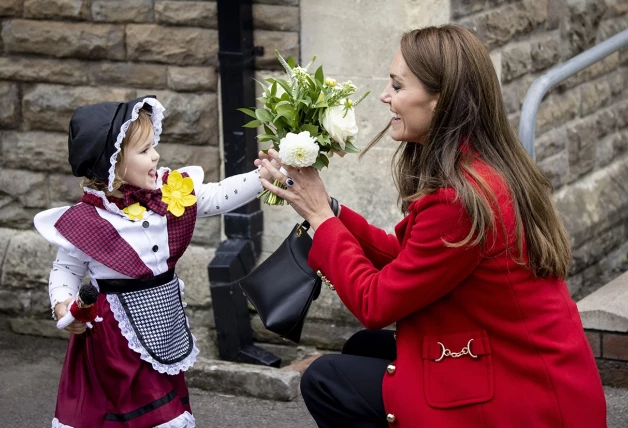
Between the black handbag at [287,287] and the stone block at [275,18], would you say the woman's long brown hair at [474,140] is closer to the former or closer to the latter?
the black handbag at [287,287]

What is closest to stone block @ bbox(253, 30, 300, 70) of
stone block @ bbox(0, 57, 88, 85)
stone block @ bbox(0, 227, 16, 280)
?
stone block @ bbox(0, 57, 88, 85)

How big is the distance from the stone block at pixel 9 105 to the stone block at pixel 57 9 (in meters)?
0.36

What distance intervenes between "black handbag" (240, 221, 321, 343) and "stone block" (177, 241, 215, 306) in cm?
178

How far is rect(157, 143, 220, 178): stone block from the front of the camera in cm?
516

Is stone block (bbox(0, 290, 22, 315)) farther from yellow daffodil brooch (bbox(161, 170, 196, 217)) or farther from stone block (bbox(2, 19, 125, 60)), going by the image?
yellow daffodil brooch (bbox(161, 170, 196, 217))

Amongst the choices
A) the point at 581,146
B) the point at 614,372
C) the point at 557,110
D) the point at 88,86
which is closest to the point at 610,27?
the point at 581,146

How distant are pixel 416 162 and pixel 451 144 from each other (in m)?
0.26

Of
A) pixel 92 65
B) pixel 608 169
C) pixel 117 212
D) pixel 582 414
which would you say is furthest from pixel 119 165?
pixel 608 169

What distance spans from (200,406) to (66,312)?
4.74 feet

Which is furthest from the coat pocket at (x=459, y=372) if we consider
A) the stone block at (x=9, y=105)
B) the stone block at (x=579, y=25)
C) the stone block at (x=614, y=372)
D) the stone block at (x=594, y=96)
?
the stone block at (x=594, y=96)

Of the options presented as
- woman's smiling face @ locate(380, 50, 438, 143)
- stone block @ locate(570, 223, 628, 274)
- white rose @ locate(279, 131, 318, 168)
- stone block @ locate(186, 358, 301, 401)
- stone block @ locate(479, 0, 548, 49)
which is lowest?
stone block @ locate(186, 358, 301, 401)

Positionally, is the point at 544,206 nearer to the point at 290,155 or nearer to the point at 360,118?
the point at 290,155

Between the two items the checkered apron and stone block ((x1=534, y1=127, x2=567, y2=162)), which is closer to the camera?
the checkered apron

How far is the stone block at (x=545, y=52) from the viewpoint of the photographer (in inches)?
220
